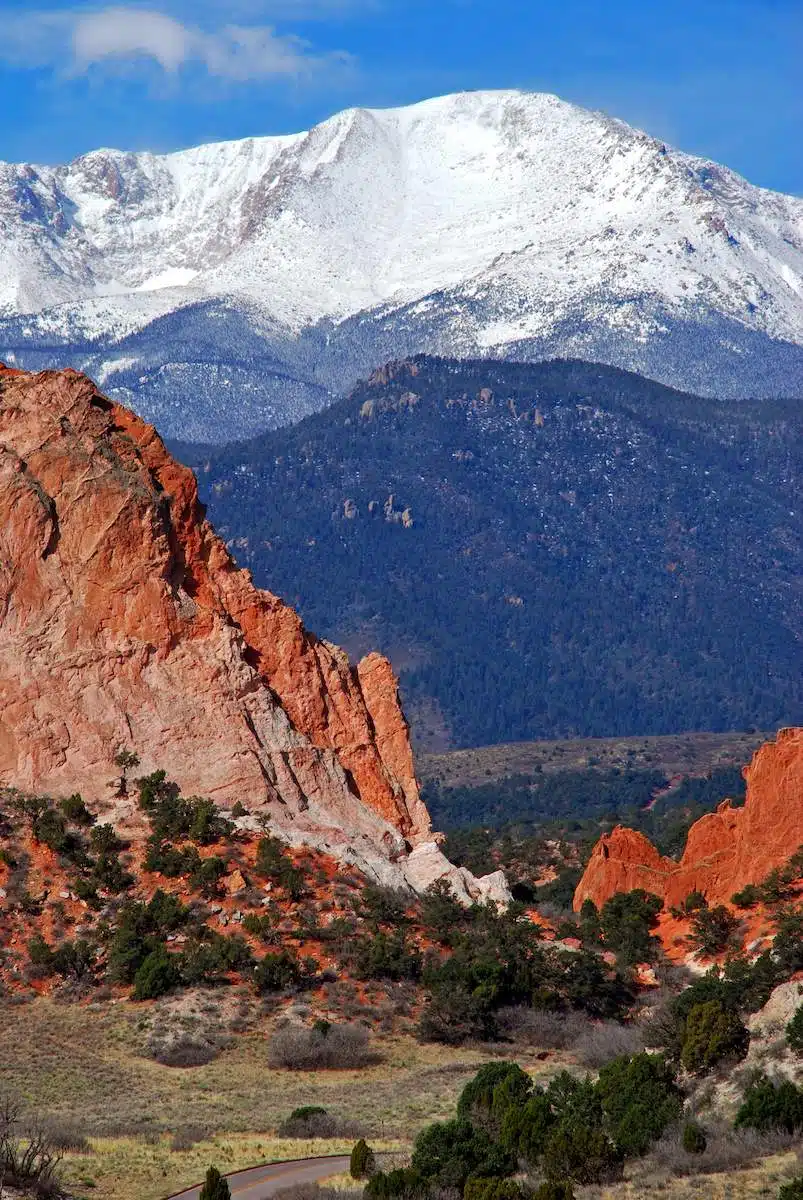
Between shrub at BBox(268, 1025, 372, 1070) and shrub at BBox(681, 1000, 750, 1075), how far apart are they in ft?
33.3

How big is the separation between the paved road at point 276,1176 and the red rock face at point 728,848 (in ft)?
103

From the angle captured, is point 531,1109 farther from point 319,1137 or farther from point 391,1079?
point 391,1079

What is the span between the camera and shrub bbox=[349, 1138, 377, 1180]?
4147 cm

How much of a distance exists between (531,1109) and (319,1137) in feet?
18.2

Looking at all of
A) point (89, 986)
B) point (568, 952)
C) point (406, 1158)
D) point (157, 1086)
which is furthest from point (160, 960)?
point (406, 1158)

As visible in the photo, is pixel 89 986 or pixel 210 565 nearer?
pixel 89 986

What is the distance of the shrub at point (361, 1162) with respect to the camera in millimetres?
41469

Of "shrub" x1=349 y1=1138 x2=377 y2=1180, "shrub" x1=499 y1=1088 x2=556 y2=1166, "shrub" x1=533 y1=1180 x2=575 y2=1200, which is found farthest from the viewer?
"shrub" x1=499 y1=1088 x2=556 y2=1166

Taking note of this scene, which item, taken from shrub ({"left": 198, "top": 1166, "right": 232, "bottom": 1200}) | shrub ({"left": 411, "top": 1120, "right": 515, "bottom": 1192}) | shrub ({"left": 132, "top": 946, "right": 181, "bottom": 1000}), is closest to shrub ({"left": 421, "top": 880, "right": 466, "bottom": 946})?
shrub ({"left": 132, "top": 946, "right": 181, "bottom": 1000})

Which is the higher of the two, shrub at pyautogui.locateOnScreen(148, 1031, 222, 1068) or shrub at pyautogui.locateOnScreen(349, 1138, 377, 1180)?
shrub at pyautogui.locateOnScreen(148, 1031, 222, 1068)

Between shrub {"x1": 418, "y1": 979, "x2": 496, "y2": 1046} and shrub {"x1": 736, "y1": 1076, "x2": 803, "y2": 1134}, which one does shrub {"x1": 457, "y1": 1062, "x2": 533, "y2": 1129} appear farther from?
shrub {"x1": 418, "y1": 979, "x2": 496, "y2": 1046}

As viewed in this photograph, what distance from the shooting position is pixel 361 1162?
41.5 meters

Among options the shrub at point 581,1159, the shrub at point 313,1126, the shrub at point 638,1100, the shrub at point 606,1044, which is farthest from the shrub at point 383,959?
the shrub at point 581,1159

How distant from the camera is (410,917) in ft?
214
